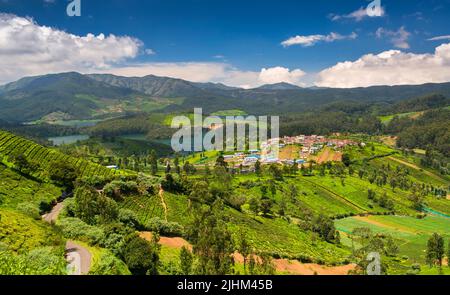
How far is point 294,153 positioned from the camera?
16662cm

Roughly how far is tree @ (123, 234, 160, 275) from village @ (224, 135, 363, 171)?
10850cm

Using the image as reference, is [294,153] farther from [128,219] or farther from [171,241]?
[128,219]

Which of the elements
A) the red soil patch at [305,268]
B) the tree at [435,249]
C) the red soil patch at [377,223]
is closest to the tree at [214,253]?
the red soil patch at [305,268]

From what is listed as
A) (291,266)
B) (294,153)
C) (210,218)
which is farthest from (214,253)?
(294,153)

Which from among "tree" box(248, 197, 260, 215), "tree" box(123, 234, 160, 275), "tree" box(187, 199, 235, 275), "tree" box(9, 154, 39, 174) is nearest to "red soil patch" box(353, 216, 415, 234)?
"tree" box(248, 197, 260, 215)

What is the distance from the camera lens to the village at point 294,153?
148 metres

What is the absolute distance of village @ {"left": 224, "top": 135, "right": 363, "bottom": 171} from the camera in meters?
148

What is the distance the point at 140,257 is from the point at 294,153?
479 ft

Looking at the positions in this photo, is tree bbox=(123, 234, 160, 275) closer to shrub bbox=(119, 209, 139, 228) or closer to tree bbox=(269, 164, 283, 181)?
shrub bbox=(119, 209, 139, 228)

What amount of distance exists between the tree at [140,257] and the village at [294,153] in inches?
4271

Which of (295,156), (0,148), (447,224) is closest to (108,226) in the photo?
(0,148)

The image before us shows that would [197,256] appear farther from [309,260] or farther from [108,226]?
[309,260]

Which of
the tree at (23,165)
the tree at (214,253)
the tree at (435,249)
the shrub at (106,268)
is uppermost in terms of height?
the tree at (23,165)

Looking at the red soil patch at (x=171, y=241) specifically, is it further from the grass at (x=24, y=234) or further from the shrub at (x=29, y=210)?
the grass at (x=24, y=234)
